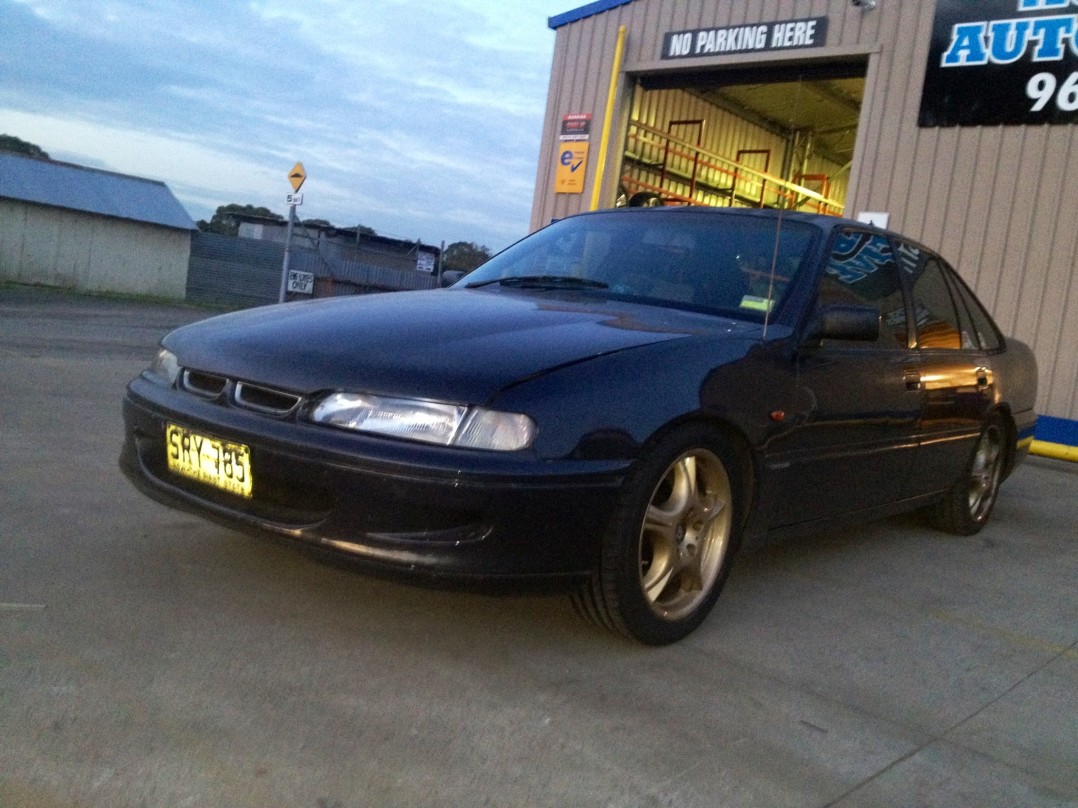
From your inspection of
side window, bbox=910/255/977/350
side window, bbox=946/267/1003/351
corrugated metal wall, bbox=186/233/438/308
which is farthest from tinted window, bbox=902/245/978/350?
corrugated metal wall, bbox=186/233/438/308

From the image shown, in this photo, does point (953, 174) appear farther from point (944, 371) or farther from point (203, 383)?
point (203, 383)

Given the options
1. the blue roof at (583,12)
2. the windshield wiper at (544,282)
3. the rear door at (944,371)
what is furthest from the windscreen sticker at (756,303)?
the blue roof at (583,12)

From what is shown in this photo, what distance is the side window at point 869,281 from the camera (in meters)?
3.78

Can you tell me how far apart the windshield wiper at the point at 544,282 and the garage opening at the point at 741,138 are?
904 cm

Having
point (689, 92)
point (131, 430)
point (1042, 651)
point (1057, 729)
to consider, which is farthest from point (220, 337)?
point (689, 92)

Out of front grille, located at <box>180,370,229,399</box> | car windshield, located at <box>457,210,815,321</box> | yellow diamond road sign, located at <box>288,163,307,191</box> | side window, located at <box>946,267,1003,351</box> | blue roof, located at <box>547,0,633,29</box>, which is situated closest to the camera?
front grille, located at <box>180,370,229,399</box>

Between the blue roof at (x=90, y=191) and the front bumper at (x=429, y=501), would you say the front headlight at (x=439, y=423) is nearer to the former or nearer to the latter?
the front bumper at (x=429, y=501)

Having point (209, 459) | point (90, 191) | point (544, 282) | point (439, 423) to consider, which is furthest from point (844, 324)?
point (90, 191)

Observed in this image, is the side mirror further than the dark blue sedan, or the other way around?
the side mirror

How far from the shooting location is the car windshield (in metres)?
3.65

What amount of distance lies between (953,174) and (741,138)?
818 cm

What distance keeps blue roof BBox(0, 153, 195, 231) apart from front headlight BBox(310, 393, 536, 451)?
2451 centimetres

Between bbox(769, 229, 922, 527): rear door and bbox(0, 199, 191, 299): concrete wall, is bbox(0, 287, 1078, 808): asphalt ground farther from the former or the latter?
bbox(0, 199, 191, 299): concrete wall

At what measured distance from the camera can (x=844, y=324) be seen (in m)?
3.41
